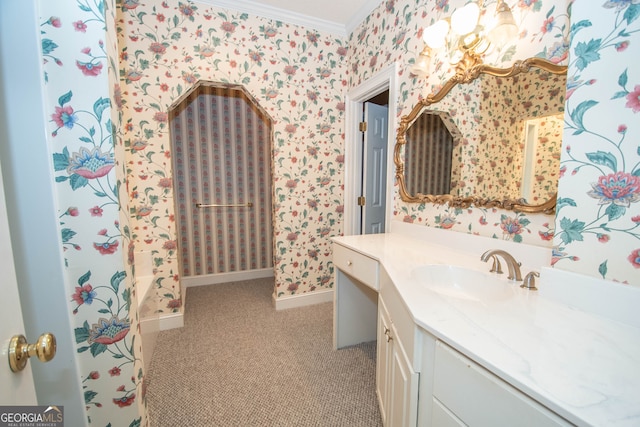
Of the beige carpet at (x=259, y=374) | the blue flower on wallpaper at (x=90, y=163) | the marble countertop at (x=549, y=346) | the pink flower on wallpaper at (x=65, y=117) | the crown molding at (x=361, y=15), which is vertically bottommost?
the beige carpet at (x=259, y=374)

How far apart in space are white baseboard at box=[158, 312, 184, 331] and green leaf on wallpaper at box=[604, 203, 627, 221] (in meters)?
2.65

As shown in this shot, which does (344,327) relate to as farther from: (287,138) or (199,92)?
(199,92)

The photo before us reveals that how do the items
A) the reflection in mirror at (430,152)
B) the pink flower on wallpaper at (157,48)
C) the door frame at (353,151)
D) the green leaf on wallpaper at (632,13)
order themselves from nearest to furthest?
1. the green leaf on wallpaper at (632,13)
2. the reflection in mirror at (430,152)
3. the pink flower on wallpaper at (157,48)
4. the door frame at (353,151)

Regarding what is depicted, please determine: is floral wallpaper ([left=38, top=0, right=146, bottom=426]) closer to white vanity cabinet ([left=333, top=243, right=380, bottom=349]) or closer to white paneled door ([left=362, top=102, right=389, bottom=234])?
white vanity cabinet ([left=333, top=243, right=380, bottom=349])

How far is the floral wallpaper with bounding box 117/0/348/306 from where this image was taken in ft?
6.57

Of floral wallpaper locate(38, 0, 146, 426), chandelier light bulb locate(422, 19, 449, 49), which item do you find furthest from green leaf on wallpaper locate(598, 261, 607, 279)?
floral wallpaper locate(38, 0, 146, 426)

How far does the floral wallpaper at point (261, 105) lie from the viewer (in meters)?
2.00

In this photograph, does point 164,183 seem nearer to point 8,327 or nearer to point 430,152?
point 8,327

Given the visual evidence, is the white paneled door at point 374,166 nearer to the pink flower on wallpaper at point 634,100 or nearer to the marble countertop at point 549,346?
the marble countertop at point 549,346

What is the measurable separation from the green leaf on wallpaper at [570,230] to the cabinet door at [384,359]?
69 cm

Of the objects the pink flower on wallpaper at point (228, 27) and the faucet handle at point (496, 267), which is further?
the pink flower on wallpaper at point (228, 27)

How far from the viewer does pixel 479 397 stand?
0.57m

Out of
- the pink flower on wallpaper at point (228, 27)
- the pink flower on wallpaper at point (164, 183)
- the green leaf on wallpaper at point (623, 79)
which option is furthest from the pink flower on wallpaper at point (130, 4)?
the green leaf on wallpaper at point (623, 79)

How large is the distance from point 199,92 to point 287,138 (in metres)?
1.36
